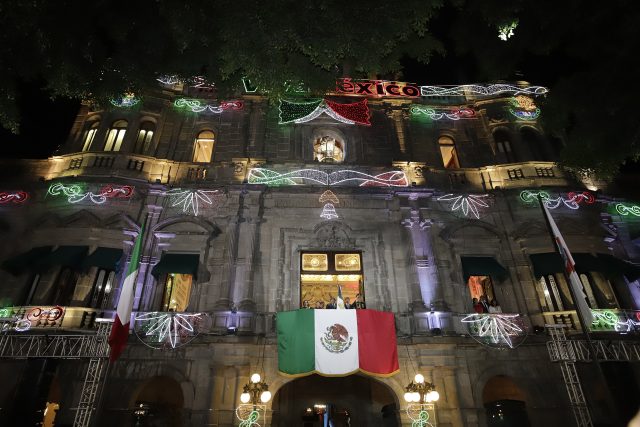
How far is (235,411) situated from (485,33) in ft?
43.6

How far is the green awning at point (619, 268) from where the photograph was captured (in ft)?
46.9

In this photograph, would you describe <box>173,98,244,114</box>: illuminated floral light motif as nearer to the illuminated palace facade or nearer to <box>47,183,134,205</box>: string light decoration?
the illuminated palace facade

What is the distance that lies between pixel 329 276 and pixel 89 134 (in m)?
12.9

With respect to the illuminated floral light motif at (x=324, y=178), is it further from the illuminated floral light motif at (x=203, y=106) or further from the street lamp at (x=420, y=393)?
the street lamp at (x=420, y=393)

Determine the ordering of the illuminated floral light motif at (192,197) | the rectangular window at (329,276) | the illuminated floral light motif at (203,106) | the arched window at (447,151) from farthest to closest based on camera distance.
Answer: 1. the arched window at (447,151)
2. the illuminated floral light motif at (203,106)
3. the illuminated floral light motif at (192,197)
4. the rectangular window at (329,276)

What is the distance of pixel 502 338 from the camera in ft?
44.5

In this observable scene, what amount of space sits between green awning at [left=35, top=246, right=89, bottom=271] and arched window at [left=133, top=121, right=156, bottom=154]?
5.20 m

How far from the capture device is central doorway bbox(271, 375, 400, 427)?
14914 millimetres

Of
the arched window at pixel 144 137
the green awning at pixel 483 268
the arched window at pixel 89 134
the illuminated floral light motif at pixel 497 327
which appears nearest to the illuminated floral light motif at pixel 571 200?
the green awning at pixel 483 268

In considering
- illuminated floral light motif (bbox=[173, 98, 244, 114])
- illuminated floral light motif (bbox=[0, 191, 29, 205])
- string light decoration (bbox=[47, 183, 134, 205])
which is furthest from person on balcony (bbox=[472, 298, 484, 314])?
illuminated floral light motif (bbox=[0, 191, 29, 205])

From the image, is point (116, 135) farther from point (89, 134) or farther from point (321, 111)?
point (321, 111)

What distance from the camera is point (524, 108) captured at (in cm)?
1938

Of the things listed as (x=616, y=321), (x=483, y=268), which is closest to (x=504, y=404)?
(x=616, y=321)

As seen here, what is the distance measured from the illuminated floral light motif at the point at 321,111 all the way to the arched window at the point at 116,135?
7.26 metres
